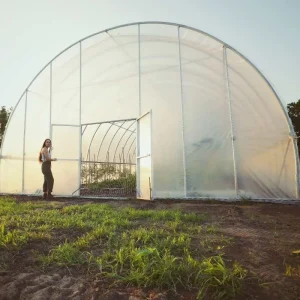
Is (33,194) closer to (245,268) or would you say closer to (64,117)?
(64,117)

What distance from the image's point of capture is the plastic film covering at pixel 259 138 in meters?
7.00

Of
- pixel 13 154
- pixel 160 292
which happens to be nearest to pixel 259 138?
pixel 160 292

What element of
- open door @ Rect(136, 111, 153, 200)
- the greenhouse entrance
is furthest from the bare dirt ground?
the greenhouse entrance

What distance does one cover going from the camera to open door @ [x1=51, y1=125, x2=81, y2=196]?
885 cm

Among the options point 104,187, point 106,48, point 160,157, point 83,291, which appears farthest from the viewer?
point 104,187

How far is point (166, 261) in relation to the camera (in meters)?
2.06

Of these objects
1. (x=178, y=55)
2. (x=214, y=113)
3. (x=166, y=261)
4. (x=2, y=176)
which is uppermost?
(x=178, y=55)

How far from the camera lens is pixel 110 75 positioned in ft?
29.3

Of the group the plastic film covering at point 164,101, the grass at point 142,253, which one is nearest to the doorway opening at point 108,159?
the plastic film covering at point 164,101

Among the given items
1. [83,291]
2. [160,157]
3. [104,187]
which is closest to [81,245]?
[83,291]

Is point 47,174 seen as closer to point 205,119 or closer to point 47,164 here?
point 47,164

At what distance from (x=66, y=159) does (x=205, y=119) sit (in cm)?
473

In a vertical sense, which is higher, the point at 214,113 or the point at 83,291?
the point at 214,113

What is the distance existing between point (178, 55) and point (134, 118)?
2.29 metres
